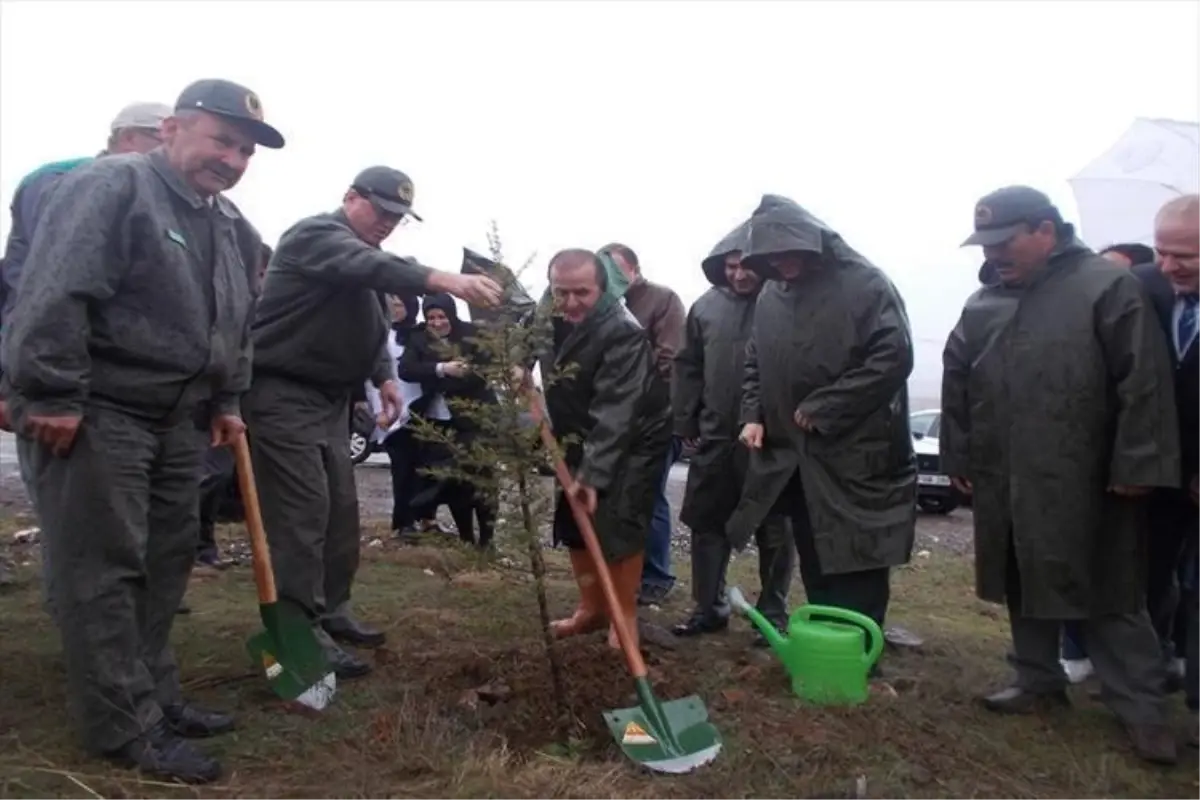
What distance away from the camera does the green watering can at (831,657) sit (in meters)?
4.07

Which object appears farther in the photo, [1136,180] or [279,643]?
[1136,180]

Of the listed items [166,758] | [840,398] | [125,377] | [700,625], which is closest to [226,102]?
[125,377]

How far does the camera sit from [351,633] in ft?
15.8

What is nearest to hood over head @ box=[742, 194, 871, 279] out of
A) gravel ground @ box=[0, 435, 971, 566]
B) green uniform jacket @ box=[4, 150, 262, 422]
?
green uniform jacket @ box=[4, 150, 262, 422]

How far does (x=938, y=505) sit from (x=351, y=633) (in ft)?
28.5

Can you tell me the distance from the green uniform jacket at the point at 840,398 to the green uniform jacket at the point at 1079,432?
17.7 inches

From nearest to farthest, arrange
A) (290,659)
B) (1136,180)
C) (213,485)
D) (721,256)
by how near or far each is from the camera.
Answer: (290,659) → (721,256) → (213,485) → (1136,180)

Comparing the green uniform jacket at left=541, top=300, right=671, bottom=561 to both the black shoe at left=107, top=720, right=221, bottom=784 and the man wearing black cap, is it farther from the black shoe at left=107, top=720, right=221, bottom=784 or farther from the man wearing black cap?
the black shoe at left=107, top=720, right=221, bottom=784

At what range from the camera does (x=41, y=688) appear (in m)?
4.05

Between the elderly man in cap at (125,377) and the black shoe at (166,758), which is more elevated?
the elderly man in cap at (125,377)

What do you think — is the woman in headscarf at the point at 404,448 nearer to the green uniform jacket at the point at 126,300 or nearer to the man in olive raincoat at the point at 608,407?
the man in olive raincoat at the point at 608,407

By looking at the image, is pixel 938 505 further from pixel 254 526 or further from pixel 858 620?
pixel 254 526

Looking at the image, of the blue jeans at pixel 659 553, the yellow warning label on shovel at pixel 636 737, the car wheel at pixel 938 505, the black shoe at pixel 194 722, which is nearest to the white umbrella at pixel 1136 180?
the blue jeans at pixel 659 553

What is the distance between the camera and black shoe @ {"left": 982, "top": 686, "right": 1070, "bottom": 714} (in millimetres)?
4211
